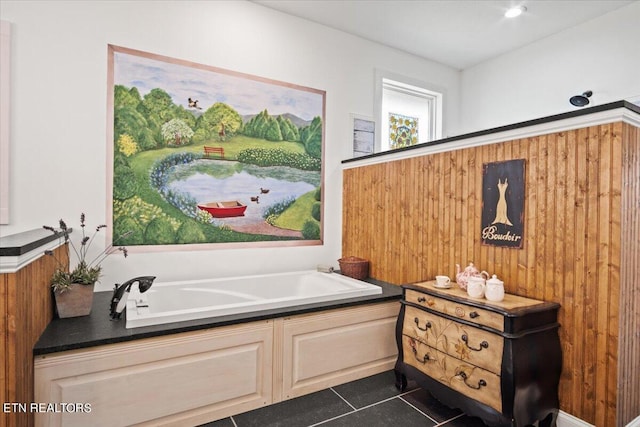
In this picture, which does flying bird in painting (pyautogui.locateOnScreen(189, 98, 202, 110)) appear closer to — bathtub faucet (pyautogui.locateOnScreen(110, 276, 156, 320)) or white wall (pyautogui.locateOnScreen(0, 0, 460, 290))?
white wall (pyautogui.locateOnScreen(0, 0, 460, 290))

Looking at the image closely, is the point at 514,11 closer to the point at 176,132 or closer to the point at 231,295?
the point at 176,132

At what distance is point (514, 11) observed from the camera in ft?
10.6

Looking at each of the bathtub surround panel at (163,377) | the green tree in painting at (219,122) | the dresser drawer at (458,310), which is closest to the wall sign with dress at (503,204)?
the dresser drawer at (458,310)

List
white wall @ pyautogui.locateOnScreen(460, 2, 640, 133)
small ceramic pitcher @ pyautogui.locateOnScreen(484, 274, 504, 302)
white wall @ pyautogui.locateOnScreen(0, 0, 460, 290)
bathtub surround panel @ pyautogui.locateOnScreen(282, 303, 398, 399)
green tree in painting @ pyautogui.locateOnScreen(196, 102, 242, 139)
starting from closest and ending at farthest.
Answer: small ceramic pitcher @ pyautogui.locateOnScreen(484, 274, 504, 302) < bathtub surround panel @ pyautogui.locateOnScreen(282, 303, 398, 399) < white wall @ pyautogui.locateOnScreen(0, 0, 460, 290) < green tree in painting @ pyautogui.locateOnScreen(196, 102, 242, 139) < white wall @ pyautogui.locateOnScreen(460, 2, 640, 133)

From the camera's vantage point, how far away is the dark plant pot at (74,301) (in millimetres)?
2027

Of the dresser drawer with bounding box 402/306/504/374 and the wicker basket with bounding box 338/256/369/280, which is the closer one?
the dresser drawer with bounding box 402/306/504/374

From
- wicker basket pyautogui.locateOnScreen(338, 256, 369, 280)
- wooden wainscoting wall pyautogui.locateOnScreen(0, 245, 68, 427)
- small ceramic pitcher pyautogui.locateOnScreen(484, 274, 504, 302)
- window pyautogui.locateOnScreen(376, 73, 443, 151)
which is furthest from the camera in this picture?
window pyautogui.locateOnScreen(376, 73, 443, 151)

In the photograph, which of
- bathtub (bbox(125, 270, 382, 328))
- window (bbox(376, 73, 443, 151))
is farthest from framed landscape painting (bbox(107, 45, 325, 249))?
window (bbox(376, 73, 443, 151))

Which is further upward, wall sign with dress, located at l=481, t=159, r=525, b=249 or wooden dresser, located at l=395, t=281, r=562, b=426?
wall sign with dress, located at l=481, t=159, r=525, b=249

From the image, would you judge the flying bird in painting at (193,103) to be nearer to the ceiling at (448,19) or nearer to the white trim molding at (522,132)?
the ceiling at (448,19)

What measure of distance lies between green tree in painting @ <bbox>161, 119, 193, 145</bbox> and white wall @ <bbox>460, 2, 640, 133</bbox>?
3.43 metres

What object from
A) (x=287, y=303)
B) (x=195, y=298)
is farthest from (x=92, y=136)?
(x=287, y=303)

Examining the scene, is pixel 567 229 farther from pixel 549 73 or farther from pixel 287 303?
pixel 549 73

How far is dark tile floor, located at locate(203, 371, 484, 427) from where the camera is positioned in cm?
199
